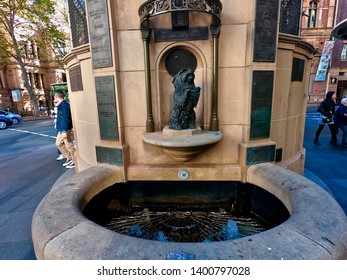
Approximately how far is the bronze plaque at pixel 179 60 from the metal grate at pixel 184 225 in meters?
2.48

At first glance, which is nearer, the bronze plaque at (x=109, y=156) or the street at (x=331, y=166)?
the bronze plaque at (x=109, y=156)

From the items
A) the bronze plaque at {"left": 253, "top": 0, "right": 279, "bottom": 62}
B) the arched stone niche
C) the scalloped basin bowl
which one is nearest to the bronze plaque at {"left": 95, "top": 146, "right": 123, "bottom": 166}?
the arched stone niche

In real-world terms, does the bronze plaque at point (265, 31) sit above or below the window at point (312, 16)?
below

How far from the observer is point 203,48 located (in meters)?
3.42

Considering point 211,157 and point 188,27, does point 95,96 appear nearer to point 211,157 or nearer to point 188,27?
point 188,27

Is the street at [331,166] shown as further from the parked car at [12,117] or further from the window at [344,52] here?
the window at [344,52]

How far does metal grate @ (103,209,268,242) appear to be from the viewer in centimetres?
290

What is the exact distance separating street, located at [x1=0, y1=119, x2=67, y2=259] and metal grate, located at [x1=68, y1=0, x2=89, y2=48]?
3350 mm

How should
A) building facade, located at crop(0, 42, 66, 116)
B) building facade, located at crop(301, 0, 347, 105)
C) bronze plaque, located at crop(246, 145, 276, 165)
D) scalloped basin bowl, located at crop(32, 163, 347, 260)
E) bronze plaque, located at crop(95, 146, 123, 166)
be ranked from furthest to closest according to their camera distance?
1. building facade, located at crop(0, 42, 66, 116)
2. building facade, located at crop(301, 0, 347, 105)
3. bronze plaque, located at crop(95, 146, 123, 166)
4. bronze plaque, located at crop(246, 145, 276, 165)
5. scalloped basin bowl, located at crop(32, 163, 347, 260)

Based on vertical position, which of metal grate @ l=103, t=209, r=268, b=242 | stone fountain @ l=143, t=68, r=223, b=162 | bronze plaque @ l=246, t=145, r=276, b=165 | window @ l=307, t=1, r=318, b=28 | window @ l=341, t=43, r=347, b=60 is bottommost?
metal grate @ l=103, t=209, r=268, b=242

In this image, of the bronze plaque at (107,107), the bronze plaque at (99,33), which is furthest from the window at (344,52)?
the bronze plaque at (107,107)

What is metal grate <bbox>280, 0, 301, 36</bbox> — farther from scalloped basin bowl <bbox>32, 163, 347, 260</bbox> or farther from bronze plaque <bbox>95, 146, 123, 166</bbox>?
bronze plaque <bbox>95, 146, 123, 166</bbox>

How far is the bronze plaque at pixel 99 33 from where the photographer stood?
3332mm

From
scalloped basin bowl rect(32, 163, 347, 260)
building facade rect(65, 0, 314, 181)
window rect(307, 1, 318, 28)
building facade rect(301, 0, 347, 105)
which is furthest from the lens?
window rect(307, 1, 318, 28)
